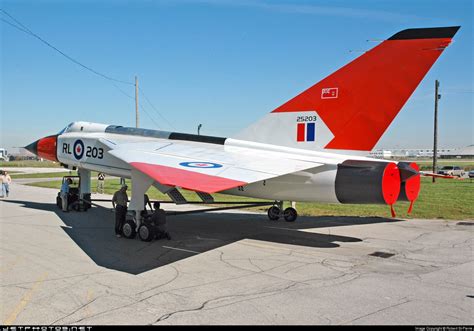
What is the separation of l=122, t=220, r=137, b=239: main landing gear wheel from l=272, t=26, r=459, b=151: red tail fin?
5.68 metres

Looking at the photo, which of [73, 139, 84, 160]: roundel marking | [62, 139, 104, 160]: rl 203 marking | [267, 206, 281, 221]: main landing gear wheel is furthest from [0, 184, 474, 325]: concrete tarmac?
[73, 139, 84, 160]: roundel marking

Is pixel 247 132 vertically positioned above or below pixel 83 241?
above

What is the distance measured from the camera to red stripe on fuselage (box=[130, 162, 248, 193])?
7.50 m

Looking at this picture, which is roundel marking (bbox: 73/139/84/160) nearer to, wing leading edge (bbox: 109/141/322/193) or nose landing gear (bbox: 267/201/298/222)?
wing leading edge (bbox: 109/141/322/193)

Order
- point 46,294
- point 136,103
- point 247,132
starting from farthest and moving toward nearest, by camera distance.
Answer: point 136,103
point 247,132
point 46,294

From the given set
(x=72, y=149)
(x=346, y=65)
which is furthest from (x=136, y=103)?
(x=346, y=65)

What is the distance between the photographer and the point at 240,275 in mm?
7523

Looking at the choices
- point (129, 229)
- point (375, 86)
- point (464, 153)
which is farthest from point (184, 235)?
point (464, 153)

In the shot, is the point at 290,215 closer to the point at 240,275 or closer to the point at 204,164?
the point at 204,164

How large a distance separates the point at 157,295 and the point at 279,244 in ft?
15.0

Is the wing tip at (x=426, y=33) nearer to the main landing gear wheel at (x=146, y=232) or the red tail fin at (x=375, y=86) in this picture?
the red tail fin at (x=375, y=86)

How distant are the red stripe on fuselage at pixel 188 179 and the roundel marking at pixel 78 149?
6.57 meters

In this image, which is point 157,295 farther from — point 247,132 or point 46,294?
point 247,132

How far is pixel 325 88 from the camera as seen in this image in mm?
10836
